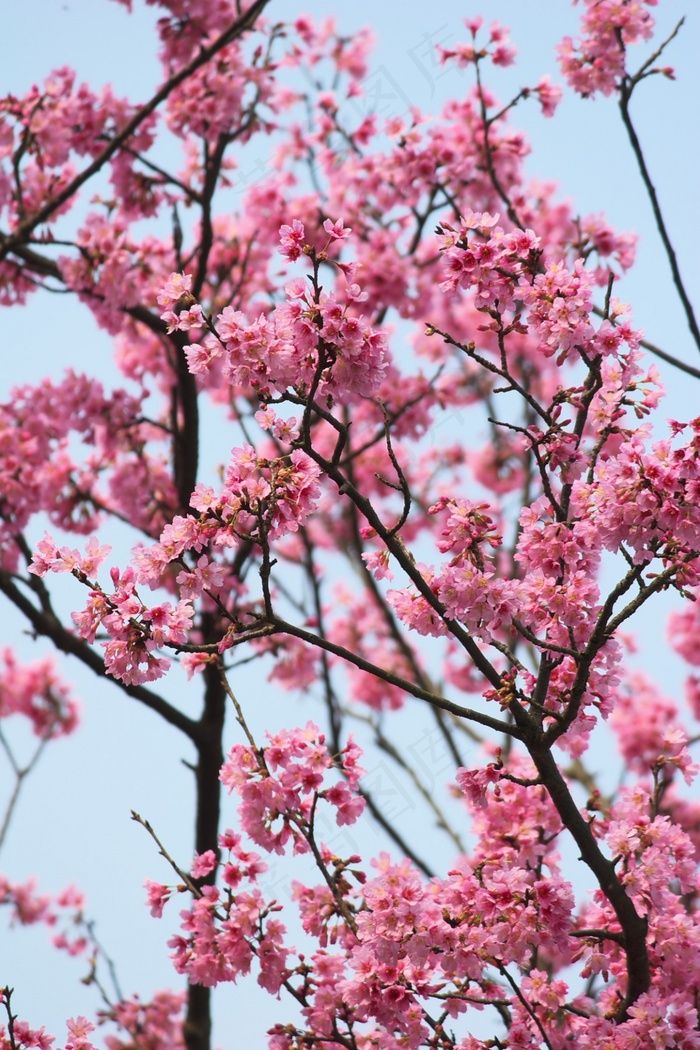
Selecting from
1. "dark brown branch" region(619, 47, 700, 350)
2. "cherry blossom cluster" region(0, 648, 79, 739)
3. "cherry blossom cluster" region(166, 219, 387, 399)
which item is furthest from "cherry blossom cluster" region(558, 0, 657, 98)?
"cherry blossom cluster" region(0, 648, 79, 739)

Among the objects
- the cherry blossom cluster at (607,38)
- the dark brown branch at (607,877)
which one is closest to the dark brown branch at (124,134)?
the cherry blossom cluster at (607,38)

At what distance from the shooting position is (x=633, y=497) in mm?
3129

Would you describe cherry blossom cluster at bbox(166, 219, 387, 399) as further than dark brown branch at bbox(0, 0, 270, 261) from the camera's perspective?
No

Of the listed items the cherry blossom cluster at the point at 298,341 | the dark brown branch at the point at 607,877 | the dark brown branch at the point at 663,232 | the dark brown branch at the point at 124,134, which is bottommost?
the dark brown branch at the point at 607,877

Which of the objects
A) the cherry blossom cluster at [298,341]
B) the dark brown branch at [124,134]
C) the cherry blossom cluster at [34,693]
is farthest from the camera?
the cherry blossom cluster at [34,693]

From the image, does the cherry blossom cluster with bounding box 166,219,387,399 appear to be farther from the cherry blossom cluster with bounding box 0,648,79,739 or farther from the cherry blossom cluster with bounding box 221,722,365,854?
the cherry blossom cluster with bounding box 0,648,79,739

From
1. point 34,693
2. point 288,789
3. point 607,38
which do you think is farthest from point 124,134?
point 34,693

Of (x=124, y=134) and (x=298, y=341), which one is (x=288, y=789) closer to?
(x=298, y=341)

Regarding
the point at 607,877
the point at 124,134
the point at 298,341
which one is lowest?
the point at 607,877

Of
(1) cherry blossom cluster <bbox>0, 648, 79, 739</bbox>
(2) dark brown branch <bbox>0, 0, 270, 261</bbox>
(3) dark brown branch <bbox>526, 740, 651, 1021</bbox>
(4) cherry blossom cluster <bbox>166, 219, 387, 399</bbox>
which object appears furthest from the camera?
(1) cherry blossom cluster <bbox>0, 648, 79, 739</bbox>

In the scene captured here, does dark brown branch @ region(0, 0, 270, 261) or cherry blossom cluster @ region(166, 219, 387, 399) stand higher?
dark brown branch @ region(0, 0, 270, 261)

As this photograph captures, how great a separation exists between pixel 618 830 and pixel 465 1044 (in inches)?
36.3

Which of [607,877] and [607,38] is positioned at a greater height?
[607,38]

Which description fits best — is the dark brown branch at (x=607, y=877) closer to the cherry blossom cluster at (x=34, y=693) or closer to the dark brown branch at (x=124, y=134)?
the dark brown branch at (x=124, y=134)
